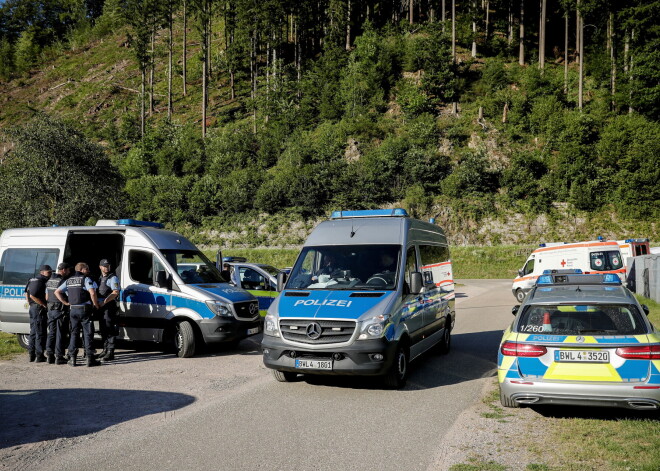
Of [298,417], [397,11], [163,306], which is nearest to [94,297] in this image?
[163,306]

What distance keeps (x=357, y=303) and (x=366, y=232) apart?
173 cm

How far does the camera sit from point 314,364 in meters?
7.62

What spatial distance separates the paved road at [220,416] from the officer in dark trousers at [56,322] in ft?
1.21

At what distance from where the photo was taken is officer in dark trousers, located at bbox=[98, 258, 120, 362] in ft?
34.3

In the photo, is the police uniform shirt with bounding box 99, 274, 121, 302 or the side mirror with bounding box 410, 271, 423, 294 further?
the police uniform shirt with bounding box 99, 274, 121, 302

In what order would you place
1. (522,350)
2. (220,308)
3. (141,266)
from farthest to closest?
(141,266) < (220,308) < (522,350)

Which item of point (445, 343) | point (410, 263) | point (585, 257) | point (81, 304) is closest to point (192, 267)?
point (81, 304)

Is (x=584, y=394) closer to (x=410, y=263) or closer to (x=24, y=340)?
(x=410, y=263)

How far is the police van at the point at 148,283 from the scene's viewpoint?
10.9m

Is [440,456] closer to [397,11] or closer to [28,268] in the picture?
[28,268]

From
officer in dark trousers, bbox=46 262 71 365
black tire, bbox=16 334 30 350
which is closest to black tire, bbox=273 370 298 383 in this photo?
officer in dark trousers, bbox=46 262 71 365

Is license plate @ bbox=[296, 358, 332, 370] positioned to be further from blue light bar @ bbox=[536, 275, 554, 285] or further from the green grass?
the green grass

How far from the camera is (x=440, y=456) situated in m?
5.25

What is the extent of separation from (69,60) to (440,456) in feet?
373
